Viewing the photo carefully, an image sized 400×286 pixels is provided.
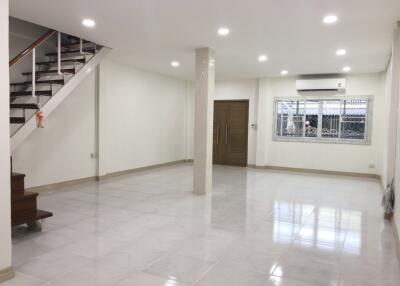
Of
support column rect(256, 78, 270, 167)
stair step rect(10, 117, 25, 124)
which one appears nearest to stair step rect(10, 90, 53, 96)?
stair step rect(10, 117, 25, 124)

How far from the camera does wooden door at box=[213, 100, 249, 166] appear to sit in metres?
9.90

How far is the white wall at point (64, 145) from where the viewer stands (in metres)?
5.50

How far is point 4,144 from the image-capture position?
8.45 ft

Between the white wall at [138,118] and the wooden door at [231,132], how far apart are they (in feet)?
3.83

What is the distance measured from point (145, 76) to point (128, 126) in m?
1.51

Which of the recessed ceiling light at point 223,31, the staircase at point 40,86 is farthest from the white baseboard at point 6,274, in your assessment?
the recessed ceiling light at point 223,31

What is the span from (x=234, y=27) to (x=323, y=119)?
205 inches

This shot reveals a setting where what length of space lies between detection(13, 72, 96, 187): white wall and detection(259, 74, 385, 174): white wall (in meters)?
5.13

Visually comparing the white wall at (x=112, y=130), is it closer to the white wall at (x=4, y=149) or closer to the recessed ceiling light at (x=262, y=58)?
the white wall at (x=4, y=149)

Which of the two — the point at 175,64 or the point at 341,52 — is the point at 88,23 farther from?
the point at 341,52

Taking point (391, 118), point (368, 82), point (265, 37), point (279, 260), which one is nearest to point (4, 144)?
point (279, 260)

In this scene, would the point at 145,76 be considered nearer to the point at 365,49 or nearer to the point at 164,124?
the point at 164,124

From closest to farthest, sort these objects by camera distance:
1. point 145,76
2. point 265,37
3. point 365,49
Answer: point 265,37 → point 365,49 → point 145,76

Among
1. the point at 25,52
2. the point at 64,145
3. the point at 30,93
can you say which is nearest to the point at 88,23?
the point at 25,52
